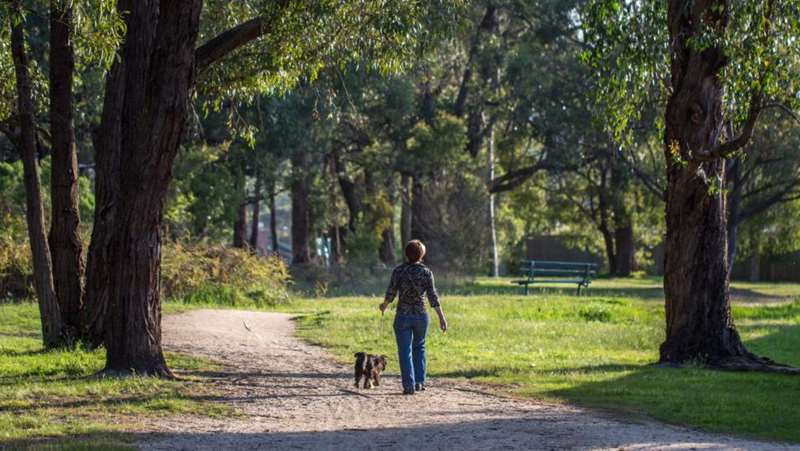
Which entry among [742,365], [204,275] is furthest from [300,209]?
[742,365]

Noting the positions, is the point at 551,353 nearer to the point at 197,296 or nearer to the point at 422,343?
the point at 422,343

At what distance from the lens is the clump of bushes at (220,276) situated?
26.7 meters

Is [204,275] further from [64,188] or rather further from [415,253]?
[415,253]

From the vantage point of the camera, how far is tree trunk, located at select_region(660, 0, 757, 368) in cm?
1580

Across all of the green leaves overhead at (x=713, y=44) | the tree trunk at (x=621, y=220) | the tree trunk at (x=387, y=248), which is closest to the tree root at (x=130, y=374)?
the green leaves overhead at (x=713, y=44)

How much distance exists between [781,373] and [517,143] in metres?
31.9

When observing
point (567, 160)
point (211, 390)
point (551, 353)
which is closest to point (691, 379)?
point (551, 353)

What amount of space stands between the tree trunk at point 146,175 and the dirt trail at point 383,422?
4.16 feet

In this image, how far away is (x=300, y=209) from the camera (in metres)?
47.0

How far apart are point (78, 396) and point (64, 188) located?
473cm

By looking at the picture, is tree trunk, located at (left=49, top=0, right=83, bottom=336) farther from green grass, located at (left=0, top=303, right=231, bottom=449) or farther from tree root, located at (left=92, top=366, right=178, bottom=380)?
tree root, located at (left=92, top=366, right=178, bottom=380)

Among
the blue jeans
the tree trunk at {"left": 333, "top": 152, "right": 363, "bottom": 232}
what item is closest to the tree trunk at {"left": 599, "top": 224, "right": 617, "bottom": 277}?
the tree trunk at {"left": 333, "top": 152, "right": 363, "bottom": 232}

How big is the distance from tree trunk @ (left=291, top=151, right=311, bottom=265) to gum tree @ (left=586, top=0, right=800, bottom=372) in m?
27.7

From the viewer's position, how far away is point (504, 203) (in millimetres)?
64250
